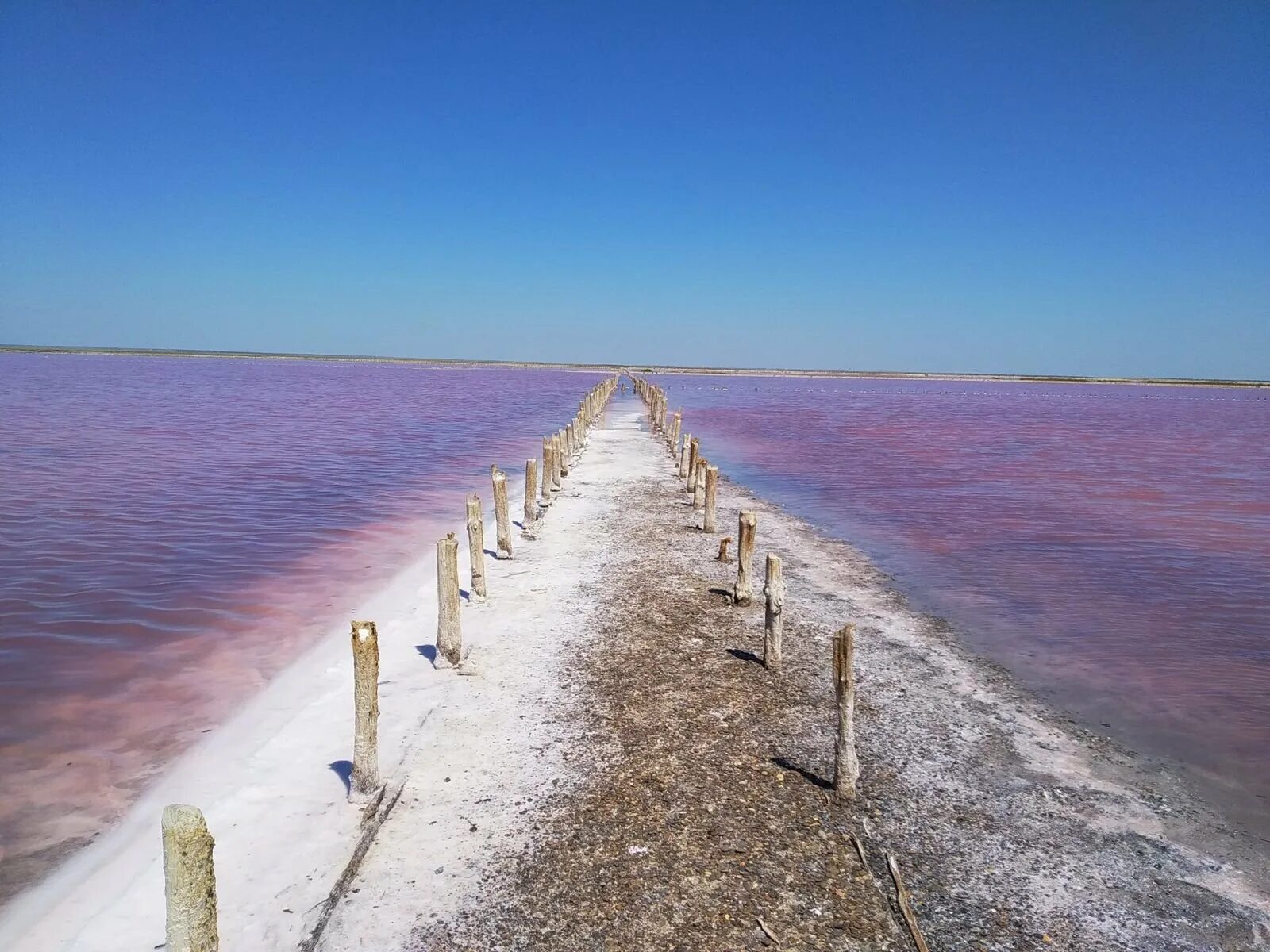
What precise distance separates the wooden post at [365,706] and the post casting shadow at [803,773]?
3.30 metres

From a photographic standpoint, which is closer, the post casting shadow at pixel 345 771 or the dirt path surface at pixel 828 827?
the dirt path surface at pixel 828 827

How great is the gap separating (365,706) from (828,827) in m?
3.55

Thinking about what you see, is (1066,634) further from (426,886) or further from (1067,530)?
(426,886)

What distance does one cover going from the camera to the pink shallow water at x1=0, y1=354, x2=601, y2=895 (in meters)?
7.04

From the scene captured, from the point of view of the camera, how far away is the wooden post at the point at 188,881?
3631mm

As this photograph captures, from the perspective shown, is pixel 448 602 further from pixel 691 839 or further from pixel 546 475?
pixel 546 475

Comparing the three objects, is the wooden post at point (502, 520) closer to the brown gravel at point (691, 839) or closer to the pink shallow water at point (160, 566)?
the pink shallow water at point (160, 566)

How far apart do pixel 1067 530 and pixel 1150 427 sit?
121 feet

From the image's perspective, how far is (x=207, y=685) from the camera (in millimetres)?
8484

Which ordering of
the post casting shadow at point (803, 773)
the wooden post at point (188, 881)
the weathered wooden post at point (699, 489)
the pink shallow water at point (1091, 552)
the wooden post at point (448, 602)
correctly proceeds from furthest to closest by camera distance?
the weathered wooden post at point (699, 489), the pink shallow water at point (1091, 552), the wooden post at point (448, 602), the post casting shadow at point (803, 773), the wooden post at point (188, 881)

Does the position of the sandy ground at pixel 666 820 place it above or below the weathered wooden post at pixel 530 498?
below

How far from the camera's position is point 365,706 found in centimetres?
601

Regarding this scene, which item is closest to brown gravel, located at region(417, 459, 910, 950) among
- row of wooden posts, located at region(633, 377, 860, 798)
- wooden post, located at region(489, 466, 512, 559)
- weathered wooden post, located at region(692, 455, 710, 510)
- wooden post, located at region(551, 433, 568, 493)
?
row of wooden posts, located at region(633, 377, 860, 798)

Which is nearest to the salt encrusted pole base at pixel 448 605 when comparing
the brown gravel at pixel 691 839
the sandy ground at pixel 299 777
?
the sandy ground at pixel 299 777
